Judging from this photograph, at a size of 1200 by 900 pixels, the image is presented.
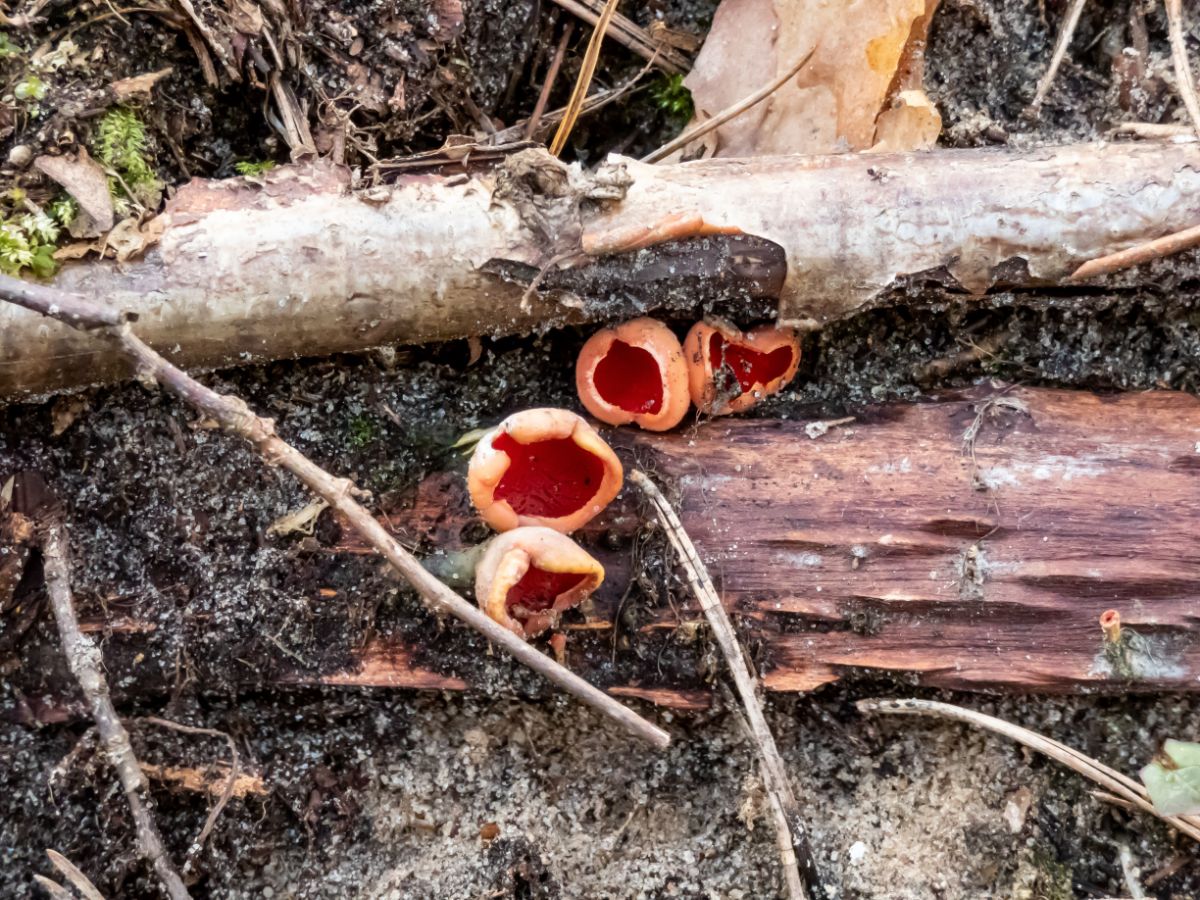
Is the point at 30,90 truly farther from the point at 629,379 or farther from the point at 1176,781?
the point at 1176,781

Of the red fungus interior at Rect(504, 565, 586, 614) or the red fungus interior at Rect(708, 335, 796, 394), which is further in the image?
the red fungus interior at Rect(708, 335, 796, 394)

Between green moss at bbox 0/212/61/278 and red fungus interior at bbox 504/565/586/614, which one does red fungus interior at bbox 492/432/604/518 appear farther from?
green moss at bbox 0/212/61/278

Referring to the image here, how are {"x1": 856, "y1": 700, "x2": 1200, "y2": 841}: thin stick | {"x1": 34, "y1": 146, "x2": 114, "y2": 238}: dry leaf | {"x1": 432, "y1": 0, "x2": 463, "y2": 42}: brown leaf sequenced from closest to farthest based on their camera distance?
{"x1": 34, "y1": 146, "x2": 114, "y2": 238}: dry leaf → {"x1": 856, "y1": 700, "x2": 1200, "y2": 841}: thin stick → {"x1": 432, "y1": 0, "x2": 463, "y2": 42}: brown leaf

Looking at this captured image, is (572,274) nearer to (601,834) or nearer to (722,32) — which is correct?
(722,32)

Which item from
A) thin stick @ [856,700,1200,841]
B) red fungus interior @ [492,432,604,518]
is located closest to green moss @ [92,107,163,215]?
red fungus interior @ [492,432,604,518]

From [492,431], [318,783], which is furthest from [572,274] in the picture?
[318,783]

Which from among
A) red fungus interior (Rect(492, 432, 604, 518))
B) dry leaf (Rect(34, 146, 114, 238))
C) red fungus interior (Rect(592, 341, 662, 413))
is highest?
dry leaf (Rect(34, 146, 114, 238))

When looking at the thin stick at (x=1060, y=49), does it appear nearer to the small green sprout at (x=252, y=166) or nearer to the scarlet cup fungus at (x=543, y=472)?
the scarlet cup fungus at (x=543, y=472)

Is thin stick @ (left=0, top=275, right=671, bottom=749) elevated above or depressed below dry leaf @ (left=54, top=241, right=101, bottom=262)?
below
